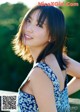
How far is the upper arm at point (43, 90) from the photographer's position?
185cm

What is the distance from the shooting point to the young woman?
1880mm

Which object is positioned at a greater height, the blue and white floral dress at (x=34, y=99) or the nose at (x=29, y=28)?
the nose at (x=29, y=28)

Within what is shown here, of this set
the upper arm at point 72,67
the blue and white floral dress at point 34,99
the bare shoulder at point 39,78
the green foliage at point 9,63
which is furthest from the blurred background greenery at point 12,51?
the bare shoulder at point 39,78

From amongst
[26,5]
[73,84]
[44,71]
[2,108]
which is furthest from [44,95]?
[26,5]

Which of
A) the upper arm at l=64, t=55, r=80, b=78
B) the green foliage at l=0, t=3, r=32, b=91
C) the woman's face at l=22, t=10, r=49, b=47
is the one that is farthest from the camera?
the green foliage at l=0, t=3, r=32, b=91

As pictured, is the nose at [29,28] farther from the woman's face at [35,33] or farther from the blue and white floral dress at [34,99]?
the blue and white floral dress at [34,99]

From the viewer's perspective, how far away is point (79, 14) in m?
5.90

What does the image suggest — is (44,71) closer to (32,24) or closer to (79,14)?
(32,24)

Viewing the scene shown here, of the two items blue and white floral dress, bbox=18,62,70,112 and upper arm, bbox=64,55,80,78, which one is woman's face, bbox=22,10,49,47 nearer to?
blue and white floral dress, bbox=18,62,70,112

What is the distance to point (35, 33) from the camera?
200 centimetres

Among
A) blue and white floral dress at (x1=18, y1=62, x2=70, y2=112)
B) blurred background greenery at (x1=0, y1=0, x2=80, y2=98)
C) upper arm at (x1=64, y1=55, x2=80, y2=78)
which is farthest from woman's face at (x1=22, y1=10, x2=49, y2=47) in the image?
blurred background greenery at (x1=0, y1=0, x2=80, y2=98)

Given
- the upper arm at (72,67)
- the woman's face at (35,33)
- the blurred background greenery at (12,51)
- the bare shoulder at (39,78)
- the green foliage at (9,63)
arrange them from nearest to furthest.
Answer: the bare shoulder at (39,78) → the woman's face at (35,33) → the upper arm at (72,67) → the blurred background greenery at (12,51) → the green foliage at (9,63)

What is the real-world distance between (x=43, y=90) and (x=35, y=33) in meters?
0.32

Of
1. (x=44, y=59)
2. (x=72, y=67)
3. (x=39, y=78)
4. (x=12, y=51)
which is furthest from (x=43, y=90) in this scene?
(x=12, y=51)
